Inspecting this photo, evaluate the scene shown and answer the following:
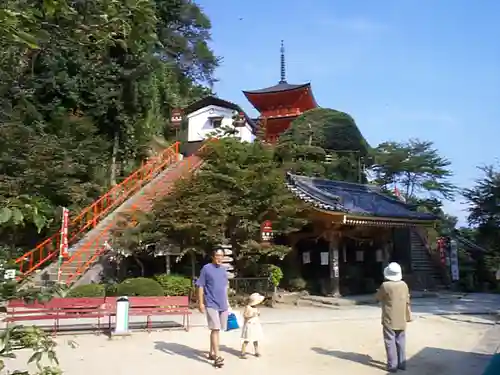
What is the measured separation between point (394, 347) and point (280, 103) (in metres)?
37.7

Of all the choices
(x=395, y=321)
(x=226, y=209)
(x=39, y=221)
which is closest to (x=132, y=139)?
(x=226, y=209)

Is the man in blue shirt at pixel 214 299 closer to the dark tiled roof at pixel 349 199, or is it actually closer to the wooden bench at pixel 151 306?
the wooden bench at pixel 151 306

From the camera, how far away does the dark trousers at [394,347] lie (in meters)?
6.68

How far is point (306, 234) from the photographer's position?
17.3 meters

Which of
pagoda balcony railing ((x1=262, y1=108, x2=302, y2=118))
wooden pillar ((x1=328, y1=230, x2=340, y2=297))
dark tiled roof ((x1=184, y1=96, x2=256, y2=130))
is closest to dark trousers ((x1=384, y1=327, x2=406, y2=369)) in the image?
wooden pillar ((x1=328, y1=230, x2=340, y2=297))

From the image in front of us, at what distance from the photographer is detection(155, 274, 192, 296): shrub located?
1358 centimetres

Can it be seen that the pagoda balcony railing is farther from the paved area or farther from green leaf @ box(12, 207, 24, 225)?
green leaf @ box(12, 207, 24, 225)

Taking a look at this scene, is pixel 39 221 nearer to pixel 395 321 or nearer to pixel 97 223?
pixel 395 321

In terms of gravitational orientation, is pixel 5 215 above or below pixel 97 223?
below

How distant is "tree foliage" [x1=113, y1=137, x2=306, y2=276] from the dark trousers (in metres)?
7.31

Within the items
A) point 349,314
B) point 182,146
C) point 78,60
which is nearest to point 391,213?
point 349,314

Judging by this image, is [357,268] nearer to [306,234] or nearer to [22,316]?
[306,234]

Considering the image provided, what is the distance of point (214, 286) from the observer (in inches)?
274

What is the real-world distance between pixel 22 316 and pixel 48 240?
8158 mm
